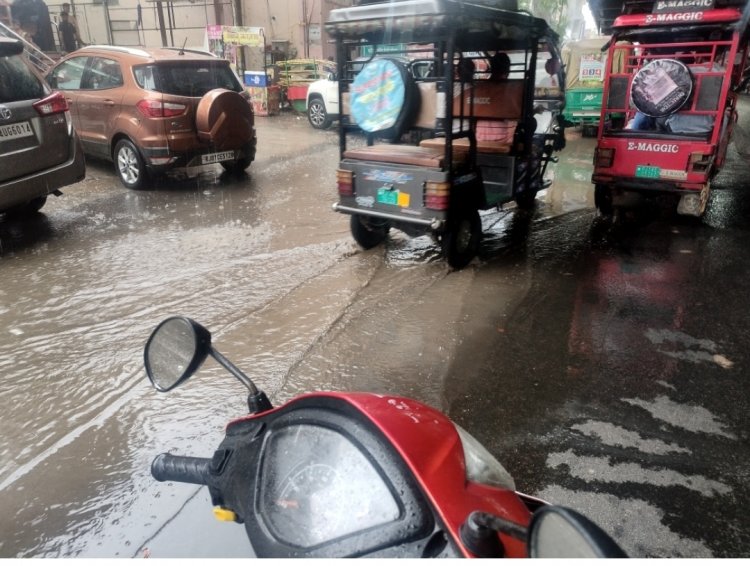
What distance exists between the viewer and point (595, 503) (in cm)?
264

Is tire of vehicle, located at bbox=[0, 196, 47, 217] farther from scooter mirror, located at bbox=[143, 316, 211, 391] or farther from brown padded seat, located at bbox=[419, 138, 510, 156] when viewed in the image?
scooter mirror, located at bbox=[143, 316, 211, 391]

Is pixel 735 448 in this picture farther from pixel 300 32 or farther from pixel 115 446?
pixel 300 32

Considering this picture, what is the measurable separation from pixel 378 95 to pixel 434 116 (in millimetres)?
597

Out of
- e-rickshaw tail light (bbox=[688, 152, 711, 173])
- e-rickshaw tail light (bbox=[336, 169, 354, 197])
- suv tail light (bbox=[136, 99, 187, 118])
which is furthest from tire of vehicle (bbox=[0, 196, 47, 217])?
e-rickshaw tail light (bbox=[688, 152, 711, 173])

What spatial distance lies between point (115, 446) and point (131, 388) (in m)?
0.59

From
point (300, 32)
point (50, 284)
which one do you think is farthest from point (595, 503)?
point (300, 32)

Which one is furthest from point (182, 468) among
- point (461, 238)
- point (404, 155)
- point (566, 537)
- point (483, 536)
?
point (461, 238)

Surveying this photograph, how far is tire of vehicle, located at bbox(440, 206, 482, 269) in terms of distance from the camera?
5.43 meters

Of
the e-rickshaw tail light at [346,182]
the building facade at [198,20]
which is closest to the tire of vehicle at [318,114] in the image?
the building facade at [198,20]

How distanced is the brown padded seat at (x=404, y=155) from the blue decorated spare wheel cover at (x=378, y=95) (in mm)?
266

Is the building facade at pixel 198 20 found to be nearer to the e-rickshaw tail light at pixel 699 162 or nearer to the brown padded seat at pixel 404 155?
the brown padded seat at pixel 404 155

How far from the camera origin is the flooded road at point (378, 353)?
2.66 meters

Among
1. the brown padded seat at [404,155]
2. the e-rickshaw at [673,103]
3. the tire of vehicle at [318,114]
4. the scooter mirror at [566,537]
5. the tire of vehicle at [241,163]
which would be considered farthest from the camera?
the tire of vehicle at [318,114]

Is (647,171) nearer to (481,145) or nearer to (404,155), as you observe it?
(481,145)
